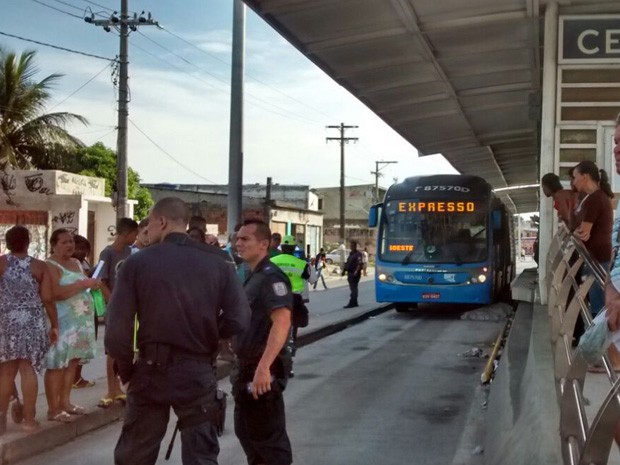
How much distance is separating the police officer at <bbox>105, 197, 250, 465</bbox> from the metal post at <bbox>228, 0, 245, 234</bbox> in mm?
9088

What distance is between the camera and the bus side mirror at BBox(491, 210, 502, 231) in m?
19.2

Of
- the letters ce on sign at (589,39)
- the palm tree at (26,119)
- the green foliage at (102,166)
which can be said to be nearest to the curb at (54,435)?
the letters ce on sign at (589,39)

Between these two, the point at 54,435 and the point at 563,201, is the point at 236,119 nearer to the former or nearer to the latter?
the point at 563,201

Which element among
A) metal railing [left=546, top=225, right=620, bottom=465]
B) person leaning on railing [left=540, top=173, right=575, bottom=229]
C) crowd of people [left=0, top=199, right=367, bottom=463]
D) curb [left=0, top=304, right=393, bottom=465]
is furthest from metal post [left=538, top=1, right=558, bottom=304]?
crowd of people [left=0, top=199, right=367, bottom=463]

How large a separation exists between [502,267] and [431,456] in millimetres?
15185

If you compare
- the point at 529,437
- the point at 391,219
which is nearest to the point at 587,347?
the point at 529,437

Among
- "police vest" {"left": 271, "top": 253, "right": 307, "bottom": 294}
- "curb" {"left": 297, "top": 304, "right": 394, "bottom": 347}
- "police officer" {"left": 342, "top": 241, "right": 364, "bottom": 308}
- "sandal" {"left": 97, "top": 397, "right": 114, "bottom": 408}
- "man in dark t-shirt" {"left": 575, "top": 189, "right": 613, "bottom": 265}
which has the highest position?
"man in dark t-shirt" {"left": 575, "top": 189, "right": 613, "bottom": 265}

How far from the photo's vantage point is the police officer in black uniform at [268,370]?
5.12m

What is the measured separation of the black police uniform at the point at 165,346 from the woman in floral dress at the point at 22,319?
8.45 ft

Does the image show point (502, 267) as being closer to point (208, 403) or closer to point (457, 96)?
point (457, 96)

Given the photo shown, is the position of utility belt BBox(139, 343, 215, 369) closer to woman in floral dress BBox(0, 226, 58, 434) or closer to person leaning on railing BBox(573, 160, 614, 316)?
woman in floral dress BBox(0, 226, 58, 434)

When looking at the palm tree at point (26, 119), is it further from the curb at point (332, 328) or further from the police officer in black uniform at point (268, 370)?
the police officer in black uniform at point (268, 370)

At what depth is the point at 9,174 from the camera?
84.7 feet

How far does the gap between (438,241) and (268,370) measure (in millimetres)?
14337
